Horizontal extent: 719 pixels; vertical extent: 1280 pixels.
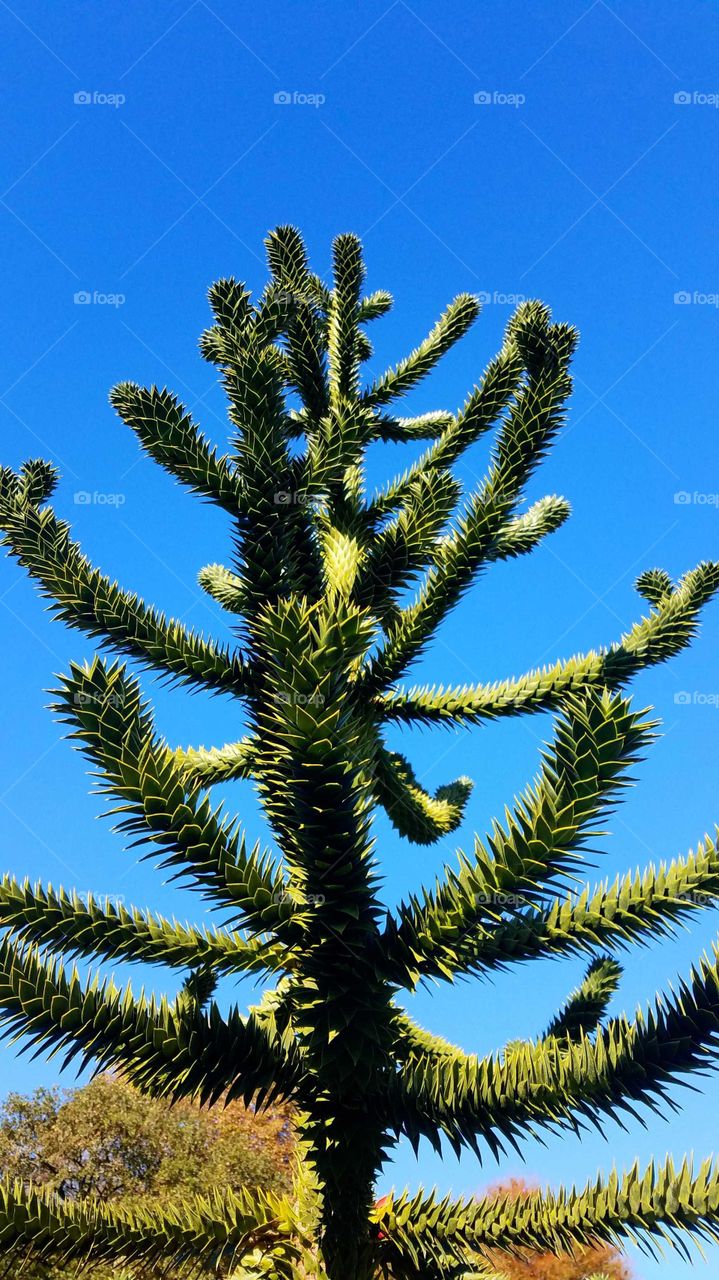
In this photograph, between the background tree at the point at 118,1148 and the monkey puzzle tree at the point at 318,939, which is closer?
the monkey puzzle tree at the point at 318,939

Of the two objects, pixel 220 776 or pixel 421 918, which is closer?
pixel 421 918

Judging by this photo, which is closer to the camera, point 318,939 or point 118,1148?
point 318,939

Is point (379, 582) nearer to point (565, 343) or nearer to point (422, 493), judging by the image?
point (422, 493)

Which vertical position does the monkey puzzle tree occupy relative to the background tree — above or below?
above

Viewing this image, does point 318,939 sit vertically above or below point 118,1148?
above

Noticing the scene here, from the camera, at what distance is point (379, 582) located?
5504 millimetres

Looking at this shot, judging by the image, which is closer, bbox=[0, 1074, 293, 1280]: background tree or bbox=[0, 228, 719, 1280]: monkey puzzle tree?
bbox=[0, 228, 719, 1280]: monkey puzzle tree

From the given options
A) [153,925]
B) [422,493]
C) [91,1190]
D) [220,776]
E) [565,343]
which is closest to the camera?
[153,925]

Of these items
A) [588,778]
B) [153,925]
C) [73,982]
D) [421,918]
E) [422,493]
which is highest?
[422,493]

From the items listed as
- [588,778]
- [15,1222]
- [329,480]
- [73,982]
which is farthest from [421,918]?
[329,480]

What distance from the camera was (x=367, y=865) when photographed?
3.19 m

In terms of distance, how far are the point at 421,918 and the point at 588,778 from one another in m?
0.92

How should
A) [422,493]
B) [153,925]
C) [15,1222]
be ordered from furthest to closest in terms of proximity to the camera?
1. [422,493]
2. [153,925]
3. [15,1222]

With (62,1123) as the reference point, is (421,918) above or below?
above
